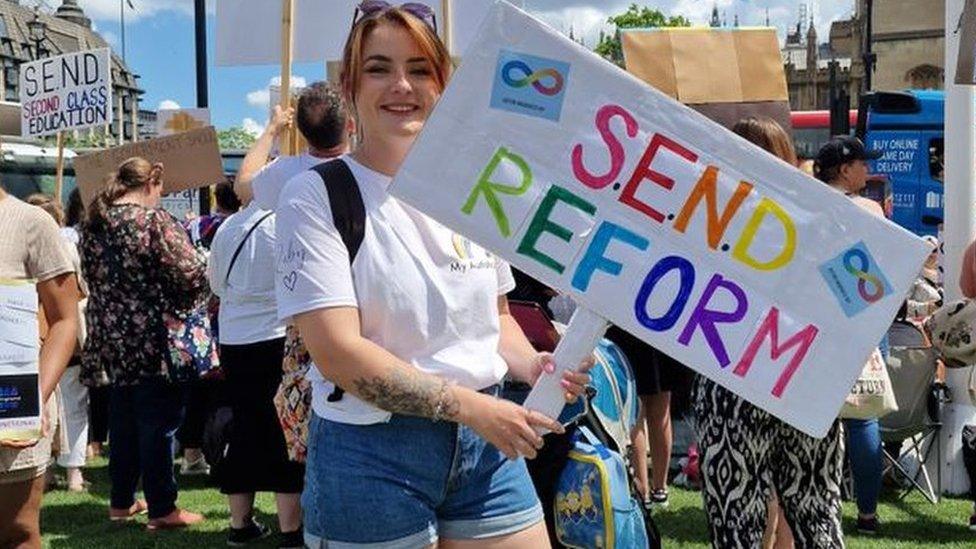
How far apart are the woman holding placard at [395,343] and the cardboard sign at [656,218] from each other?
150 millimetres

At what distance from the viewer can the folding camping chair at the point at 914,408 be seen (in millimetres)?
5812

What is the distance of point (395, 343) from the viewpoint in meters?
2.16

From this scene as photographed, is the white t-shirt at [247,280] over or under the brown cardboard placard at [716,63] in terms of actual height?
under

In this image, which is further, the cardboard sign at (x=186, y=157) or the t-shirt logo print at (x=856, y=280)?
the cardboard sign at (x=186, y=157)

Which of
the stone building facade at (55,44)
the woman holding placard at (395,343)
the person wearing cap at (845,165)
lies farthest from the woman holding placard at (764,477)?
the stone building facade at (55,44)

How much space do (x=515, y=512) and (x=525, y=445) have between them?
0.32 meters

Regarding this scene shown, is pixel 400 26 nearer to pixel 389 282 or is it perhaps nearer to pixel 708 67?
pixel 389 282

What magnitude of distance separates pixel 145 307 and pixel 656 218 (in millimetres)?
3936

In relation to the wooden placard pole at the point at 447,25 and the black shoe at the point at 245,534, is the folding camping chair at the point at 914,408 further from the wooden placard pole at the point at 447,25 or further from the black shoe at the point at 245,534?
the black shoe at the point at 245,534

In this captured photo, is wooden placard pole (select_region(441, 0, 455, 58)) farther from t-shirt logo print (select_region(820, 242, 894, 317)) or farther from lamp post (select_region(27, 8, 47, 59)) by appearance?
lamp post (select_region(27, 8, 47, 59))

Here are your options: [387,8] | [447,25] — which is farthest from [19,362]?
[447,25]

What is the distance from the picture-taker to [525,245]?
209 centimetres

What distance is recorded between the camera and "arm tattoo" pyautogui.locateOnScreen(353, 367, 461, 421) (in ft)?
6.79

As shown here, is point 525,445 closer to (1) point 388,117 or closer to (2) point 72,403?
(1) point 388,117
